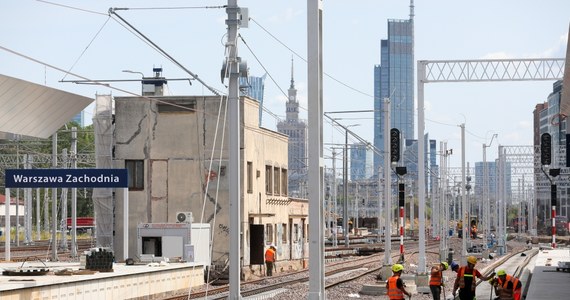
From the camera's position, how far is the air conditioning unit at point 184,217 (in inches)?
1670

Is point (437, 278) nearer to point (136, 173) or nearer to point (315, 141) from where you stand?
point (315, 141)

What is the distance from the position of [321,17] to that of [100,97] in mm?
31987

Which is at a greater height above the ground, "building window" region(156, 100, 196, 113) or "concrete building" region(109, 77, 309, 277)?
"building window" region(156, 100, 196, 113)

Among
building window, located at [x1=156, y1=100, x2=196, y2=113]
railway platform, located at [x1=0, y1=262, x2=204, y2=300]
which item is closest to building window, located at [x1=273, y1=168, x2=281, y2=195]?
building window, located at [x1=156, y1=100, x2=196, y2=113]

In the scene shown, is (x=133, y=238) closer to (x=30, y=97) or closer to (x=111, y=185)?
(x=111, y=185)

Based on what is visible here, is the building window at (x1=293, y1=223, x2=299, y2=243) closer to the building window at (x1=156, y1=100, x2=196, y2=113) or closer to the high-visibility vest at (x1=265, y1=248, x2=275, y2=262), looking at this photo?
the high-visibility vest at (x1=265, y1=248, x2=275, y2=262)

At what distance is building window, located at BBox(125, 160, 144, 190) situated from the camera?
157ft

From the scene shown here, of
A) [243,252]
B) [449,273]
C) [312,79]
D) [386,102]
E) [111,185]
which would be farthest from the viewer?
[449,273]

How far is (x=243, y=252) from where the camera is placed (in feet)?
153

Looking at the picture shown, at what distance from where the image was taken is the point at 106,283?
3159 cm

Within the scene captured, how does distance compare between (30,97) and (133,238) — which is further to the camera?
(133,238)

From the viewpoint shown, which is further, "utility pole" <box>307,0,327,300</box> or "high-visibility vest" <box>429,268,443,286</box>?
"high-visibility vest" <box>429,268,443,286</box>

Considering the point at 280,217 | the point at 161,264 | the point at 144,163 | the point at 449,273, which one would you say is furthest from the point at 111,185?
the point at 449,273

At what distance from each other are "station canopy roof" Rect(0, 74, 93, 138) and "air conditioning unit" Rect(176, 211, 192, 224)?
19.2ft
